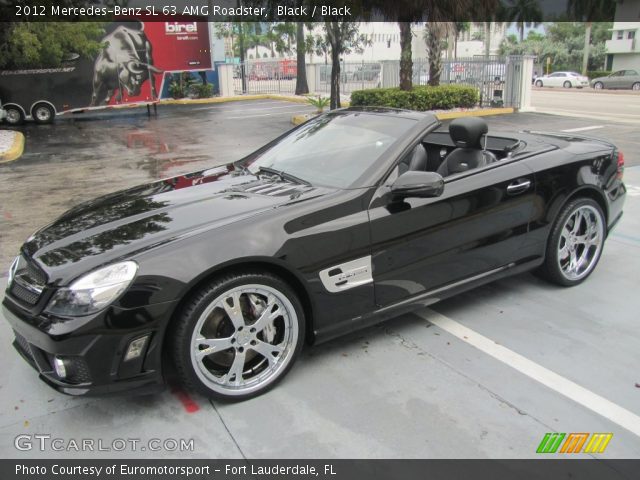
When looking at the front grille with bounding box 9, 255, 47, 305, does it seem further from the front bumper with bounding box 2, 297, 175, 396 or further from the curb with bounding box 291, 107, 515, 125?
the curb with bounding box 291, 107, 515, 125

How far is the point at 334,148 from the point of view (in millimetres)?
3867

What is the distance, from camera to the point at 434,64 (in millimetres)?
18641

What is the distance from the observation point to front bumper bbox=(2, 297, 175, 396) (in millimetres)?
2551

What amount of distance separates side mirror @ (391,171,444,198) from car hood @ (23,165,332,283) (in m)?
0.44

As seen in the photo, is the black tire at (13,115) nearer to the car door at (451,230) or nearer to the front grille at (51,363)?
the front grille at (51,363)

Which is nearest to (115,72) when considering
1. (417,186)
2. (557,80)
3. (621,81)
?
(417,186)

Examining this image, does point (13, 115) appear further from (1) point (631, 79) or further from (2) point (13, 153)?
(1) point (631, 79)

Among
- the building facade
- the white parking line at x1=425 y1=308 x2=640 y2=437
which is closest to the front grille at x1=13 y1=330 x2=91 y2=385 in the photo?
the white parking line at x1=425 y1=308 x2=640 y2=437

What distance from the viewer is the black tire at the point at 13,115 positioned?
18172 millimetres

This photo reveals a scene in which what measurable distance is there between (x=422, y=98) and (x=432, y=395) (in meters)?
15.0

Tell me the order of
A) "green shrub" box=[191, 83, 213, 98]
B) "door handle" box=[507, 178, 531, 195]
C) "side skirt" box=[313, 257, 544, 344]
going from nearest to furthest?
"side skirt" box=[313, 257, 544, 344], "door handle" box=[507, 178, 531, 195], "green shrub" box=[191, 83, 213, 98]

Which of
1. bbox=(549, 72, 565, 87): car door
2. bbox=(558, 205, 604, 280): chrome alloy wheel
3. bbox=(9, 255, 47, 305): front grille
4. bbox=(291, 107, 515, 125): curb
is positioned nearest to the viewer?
bbox=(9, 255, 47, 305): front grille

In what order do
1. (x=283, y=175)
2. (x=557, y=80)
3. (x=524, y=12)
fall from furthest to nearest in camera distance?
(x=524, y=12), (x=557, y=80), (x=283, y=175)
